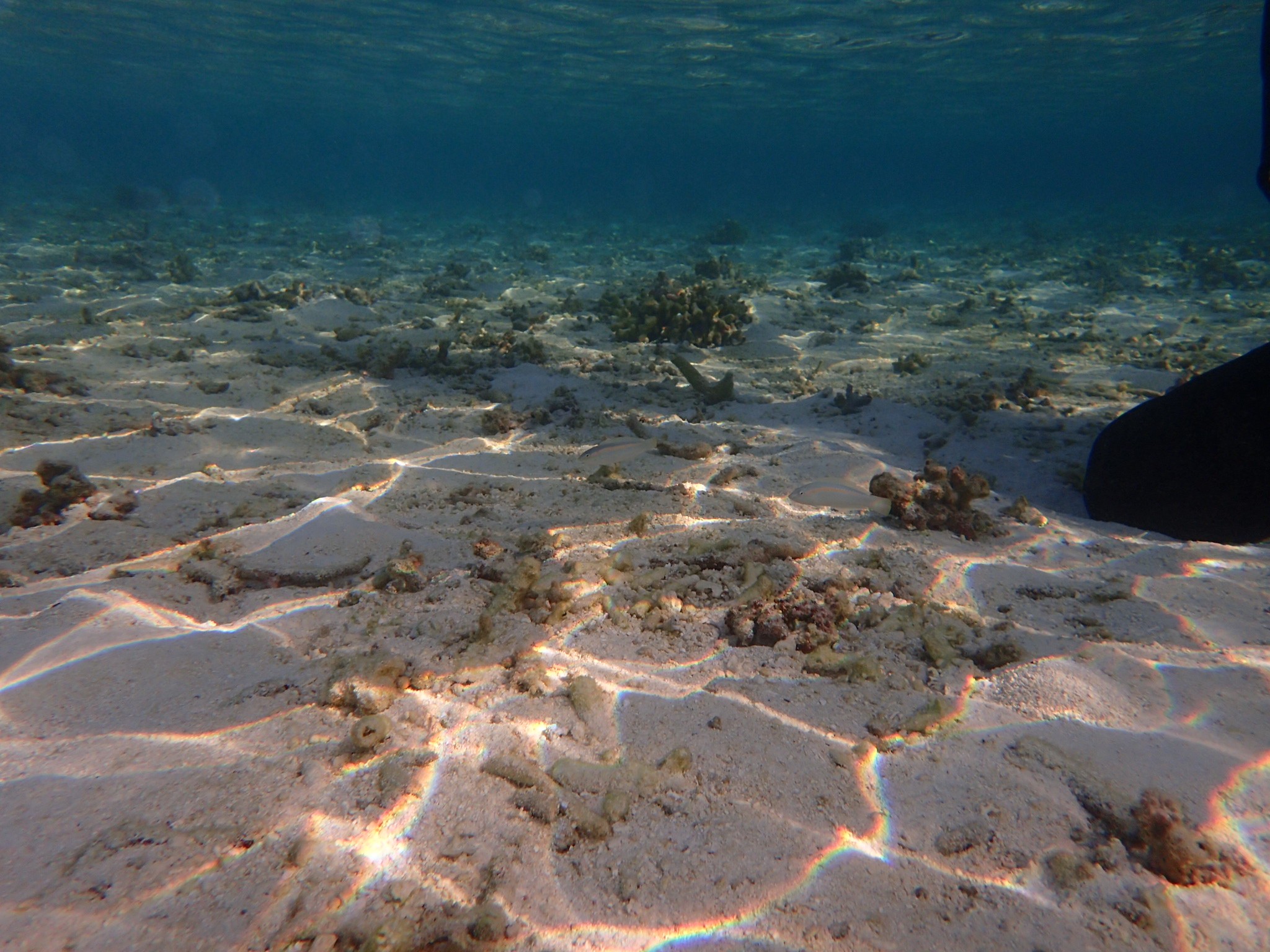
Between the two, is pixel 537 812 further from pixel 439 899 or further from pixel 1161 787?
pixel 1161 787

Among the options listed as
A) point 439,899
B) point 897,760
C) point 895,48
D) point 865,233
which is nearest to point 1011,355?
point 897,760

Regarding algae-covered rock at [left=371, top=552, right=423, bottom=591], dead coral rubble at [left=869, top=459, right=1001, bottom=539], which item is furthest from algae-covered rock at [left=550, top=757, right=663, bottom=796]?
dead coral rubble at [left=869, top=459, right=1001, bottom=539]

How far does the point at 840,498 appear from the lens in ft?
13.6

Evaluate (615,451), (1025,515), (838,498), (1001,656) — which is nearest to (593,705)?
(1001,656)

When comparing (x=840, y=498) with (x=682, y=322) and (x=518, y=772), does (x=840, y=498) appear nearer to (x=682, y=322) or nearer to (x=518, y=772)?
(x=518, y=772)

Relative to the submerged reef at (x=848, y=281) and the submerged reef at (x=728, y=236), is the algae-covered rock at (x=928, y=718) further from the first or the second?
the submerged reef at (x=728, y=236)

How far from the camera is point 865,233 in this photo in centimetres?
2362

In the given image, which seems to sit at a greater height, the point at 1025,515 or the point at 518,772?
the point at 518,772

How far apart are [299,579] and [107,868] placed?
180cm

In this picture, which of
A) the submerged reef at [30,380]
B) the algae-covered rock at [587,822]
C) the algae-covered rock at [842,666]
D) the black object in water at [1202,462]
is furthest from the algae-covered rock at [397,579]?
the submerged reef at [30,380]

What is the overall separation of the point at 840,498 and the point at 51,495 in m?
5.38

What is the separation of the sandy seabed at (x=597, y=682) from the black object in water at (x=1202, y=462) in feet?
0.82

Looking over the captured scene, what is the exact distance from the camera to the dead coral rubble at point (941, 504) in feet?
13.5

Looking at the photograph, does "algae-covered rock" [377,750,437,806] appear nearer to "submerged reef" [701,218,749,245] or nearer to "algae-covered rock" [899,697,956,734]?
"algae-covered rock" [899,697,956,734]
